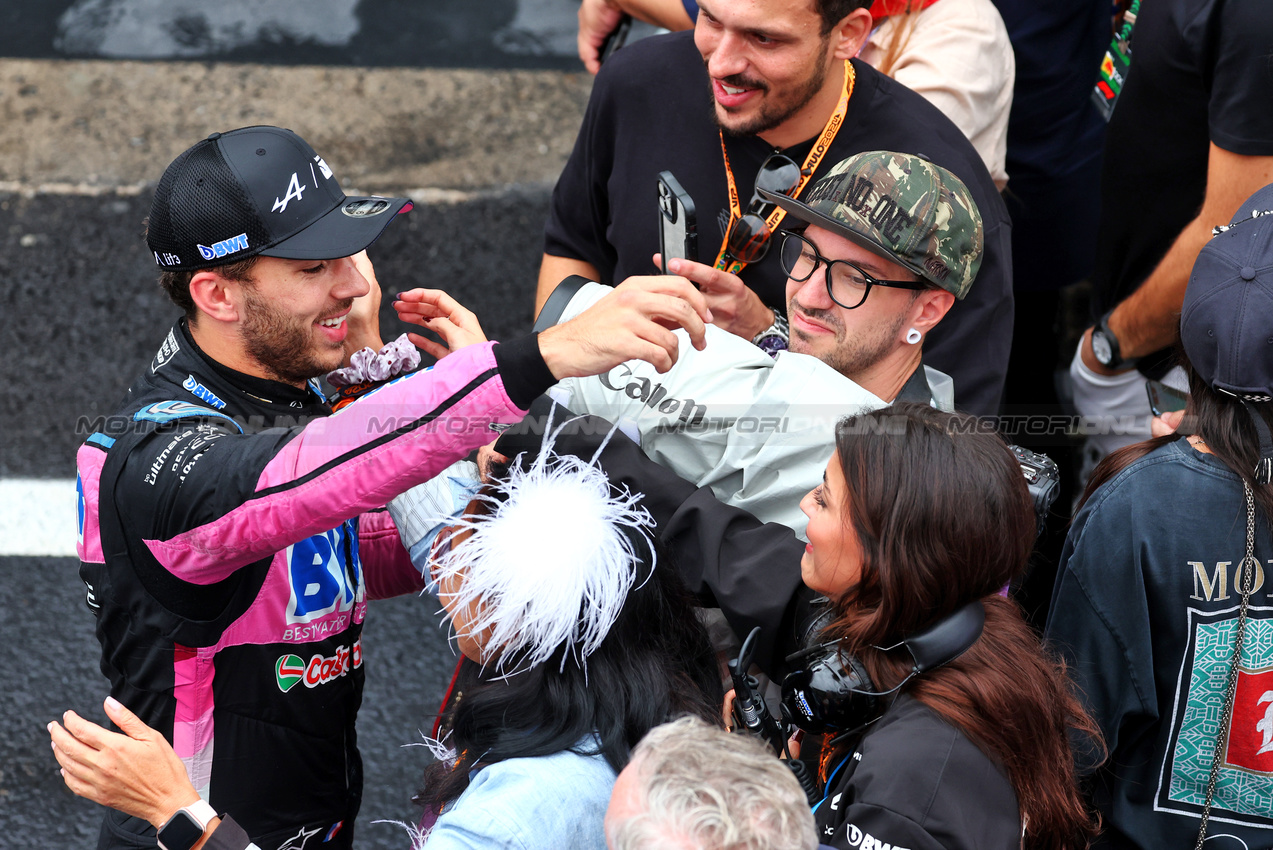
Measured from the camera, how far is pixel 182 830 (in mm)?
2082

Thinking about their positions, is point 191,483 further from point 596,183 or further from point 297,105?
point 297,105

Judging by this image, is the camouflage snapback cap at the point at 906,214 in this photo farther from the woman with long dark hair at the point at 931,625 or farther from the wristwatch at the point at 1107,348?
the wristwatch at the point at 1107,348

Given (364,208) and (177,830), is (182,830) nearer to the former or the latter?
(177,830)

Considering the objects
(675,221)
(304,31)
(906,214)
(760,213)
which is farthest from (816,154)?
(304,31)

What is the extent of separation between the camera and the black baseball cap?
7.79 feet

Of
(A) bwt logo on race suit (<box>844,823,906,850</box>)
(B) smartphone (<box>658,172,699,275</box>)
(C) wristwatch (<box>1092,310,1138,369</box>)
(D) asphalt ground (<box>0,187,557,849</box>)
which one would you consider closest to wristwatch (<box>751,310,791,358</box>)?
(B) smartphone (<box>658,172,699,275</box>)

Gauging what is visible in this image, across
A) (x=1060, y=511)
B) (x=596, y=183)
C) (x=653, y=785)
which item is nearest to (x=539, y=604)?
(x=653, y=785)

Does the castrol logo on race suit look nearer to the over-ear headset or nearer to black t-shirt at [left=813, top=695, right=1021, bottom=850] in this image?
the over-ear headset

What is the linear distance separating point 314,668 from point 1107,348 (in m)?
2.89

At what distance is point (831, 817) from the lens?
1988 mm

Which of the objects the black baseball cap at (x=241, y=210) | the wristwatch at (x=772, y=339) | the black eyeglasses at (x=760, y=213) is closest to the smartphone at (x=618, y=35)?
the black eyeglasses at (x=760, y=213)

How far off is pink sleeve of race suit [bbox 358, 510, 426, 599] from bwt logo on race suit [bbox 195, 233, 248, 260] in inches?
31.4

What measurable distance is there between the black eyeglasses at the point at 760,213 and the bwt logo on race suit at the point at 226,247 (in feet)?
4.32

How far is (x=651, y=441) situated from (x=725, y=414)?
198mm
